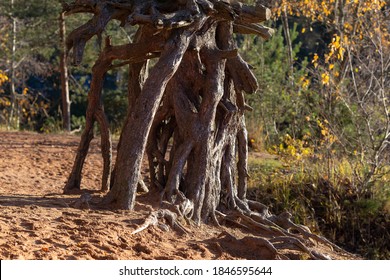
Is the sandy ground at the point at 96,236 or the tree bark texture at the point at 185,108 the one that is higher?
the tree bark texture at the point at 185,108

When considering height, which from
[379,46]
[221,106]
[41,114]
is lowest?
[41,114]

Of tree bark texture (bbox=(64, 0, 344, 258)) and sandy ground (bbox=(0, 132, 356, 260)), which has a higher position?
tree bark texture (bbox=(64, 0, 344, 258))

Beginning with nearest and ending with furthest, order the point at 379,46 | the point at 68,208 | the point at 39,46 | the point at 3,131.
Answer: the point at 68,208 < the point at 379,46 < the point at 3,131 < the point at 39,46

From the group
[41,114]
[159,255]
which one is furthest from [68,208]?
[41,114]

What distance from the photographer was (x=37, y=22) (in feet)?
66.6

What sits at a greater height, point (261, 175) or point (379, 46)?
point (379, 46)

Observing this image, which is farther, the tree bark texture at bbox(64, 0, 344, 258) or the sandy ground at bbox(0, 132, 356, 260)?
the tree bark texture at bbox(64, 0, 344, 258)

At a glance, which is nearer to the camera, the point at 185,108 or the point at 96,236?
the point at 96,236

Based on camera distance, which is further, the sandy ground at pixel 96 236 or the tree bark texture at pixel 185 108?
the tree bark texture at pixel 185 108

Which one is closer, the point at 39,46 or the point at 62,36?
the point at 62,36

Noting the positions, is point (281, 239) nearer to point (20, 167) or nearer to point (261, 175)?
point (261, 175)

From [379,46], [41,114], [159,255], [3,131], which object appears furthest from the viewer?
[41,114]

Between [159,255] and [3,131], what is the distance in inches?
361

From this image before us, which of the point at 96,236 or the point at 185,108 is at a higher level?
the point at 185,108
